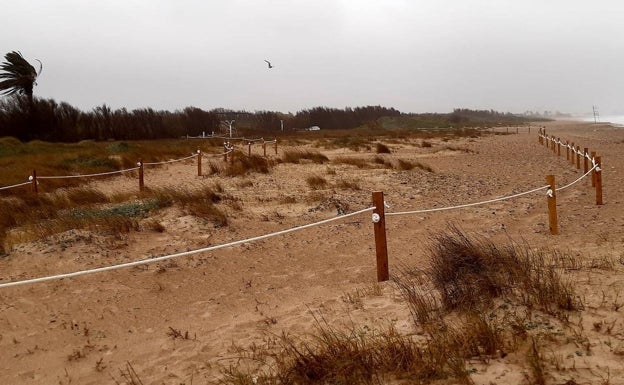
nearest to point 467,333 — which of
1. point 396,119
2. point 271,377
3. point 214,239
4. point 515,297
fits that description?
point 515,297

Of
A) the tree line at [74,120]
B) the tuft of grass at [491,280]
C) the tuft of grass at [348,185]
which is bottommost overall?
the tuft of grass at [491,280]

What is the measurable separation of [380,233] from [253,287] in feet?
5.76

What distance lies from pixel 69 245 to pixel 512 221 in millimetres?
7223

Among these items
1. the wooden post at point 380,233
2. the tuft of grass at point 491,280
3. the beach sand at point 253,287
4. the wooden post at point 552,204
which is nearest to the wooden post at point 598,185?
the beach sand at point 253,287

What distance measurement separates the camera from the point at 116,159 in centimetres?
2011

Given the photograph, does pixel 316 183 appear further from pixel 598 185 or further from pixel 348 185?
pixel 598 185

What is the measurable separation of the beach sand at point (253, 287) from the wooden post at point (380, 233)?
0.17 m

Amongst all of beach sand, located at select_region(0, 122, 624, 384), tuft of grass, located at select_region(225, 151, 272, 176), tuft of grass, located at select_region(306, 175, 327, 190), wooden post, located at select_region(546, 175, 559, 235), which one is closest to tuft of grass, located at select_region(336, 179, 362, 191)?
tuft of grass, located at select_region(306, 175, 327, 190)

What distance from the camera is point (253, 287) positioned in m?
5.68

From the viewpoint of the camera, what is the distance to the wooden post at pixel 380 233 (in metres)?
4.96

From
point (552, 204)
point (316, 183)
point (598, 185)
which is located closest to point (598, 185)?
point (598, 185)

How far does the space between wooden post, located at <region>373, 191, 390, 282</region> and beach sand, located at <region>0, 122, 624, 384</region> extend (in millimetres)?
172

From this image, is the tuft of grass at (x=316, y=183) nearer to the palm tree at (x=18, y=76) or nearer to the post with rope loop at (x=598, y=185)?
the post with rope loop at (x=598, y=185)

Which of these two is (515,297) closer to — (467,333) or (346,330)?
(467,333)
